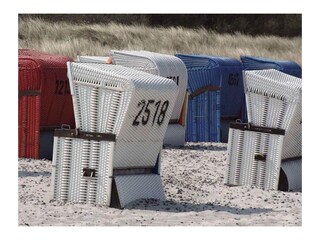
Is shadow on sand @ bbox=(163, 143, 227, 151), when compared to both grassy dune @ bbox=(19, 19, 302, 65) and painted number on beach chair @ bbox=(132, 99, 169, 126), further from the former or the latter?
painted number on beach chair @ bbox=(132, 99, 169, 126)

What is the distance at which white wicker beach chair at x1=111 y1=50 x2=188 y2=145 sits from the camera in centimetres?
1633

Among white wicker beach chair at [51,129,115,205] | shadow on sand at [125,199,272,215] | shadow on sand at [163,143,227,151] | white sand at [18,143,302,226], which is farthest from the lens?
shadow on sand at [163,143,227,151]

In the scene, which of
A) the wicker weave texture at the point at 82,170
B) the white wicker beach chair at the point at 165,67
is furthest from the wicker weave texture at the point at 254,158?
the white wicker beach chair at the point at 165,67

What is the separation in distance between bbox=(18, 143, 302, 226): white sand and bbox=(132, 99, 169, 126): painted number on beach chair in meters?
0.85

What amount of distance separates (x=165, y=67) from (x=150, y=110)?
5305mm

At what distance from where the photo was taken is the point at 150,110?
11.5 metres

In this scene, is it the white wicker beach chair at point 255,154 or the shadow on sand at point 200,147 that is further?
the shadow on sand at point 200,147

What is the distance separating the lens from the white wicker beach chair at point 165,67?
1633 cm

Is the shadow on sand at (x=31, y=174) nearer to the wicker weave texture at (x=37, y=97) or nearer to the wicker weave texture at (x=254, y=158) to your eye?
the wicker weave texture at (x=37, y=97)

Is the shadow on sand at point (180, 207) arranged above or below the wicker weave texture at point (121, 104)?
below

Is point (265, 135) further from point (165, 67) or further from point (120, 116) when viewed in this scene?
point (165, 67)

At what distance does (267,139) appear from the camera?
43.2ft

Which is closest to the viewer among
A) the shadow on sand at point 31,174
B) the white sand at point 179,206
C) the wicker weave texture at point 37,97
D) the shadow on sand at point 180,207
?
the white sand at point 179,206

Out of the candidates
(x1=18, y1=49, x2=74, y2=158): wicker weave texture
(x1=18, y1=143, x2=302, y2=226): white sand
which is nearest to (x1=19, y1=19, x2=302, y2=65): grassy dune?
(x1=18, y1=49, x2=74, y2=158): wicker weave texture
